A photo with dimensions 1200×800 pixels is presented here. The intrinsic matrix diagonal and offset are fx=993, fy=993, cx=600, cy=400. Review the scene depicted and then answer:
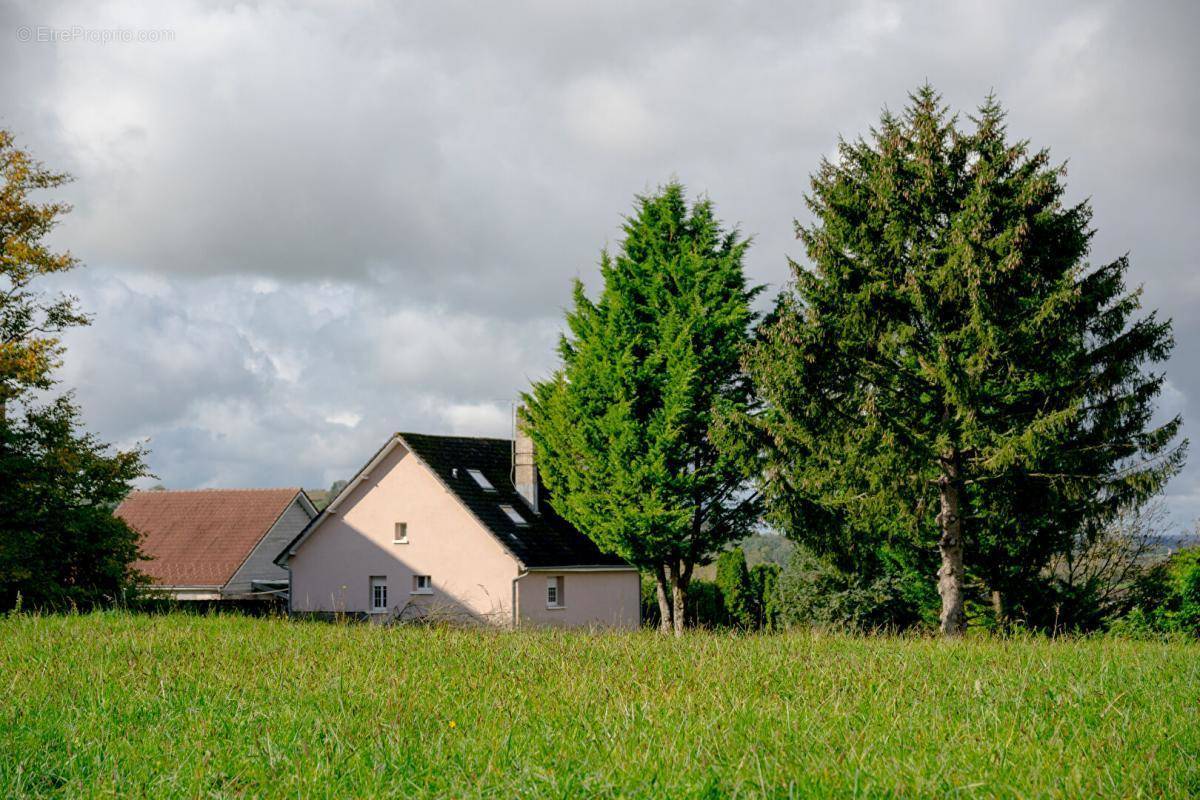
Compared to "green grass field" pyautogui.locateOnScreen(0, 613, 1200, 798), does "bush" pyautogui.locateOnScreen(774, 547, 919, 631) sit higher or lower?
lower

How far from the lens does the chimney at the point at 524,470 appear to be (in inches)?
1483

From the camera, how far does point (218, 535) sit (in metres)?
46.4

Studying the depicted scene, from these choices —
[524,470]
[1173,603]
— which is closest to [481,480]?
[524,470]

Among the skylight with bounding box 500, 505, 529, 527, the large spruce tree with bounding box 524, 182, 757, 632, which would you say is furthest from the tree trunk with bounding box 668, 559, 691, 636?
the skylight with bounding box 500, 505, 529, 527

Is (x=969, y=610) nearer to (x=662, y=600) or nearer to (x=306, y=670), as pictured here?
(x=662, y=600)

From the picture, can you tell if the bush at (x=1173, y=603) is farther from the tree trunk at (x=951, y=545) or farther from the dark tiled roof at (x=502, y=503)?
the dark tiled roof at (x=502, y=503)

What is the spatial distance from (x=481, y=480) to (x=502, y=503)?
1362mm

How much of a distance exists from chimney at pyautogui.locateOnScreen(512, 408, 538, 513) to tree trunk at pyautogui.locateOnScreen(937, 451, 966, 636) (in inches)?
742

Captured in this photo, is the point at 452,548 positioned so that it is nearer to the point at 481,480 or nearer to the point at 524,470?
the point at 481,480

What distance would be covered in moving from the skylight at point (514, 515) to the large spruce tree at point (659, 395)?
243 inches

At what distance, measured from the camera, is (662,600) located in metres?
29.7

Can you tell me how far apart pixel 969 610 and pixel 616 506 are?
31.0ft

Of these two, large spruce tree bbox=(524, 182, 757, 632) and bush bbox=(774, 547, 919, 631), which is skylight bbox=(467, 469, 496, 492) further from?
bush bbox=(774, 547, 919, 631)

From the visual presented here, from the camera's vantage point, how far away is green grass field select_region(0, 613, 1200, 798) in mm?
5672
